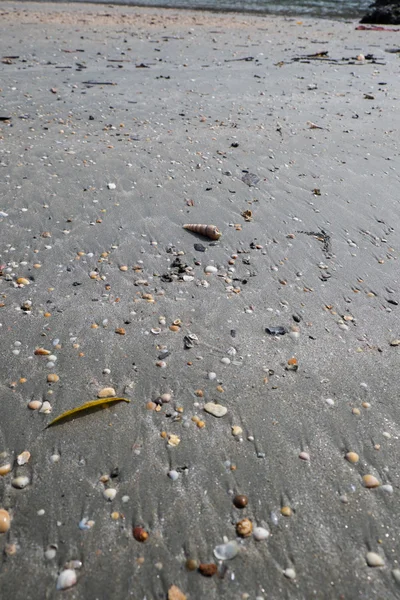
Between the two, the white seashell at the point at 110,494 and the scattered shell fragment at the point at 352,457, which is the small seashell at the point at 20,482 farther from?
the scattered shell fragment at the point at 352,457

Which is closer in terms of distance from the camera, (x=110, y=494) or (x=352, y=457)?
(x=110, y=494)

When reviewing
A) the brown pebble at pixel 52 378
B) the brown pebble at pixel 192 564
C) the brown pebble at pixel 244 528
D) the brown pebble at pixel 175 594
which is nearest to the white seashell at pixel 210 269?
the brown pebble at pixel 52 378

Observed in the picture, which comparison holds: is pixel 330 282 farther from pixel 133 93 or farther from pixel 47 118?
pixel 133 93

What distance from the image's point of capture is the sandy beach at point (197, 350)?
5.95 ft

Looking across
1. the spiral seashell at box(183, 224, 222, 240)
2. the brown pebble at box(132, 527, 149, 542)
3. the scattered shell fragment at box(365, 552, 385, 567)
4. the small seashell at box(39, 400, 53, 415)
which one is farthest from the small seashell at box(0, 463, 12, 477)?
the spiral seashell at box(183, 224, 222, 240)

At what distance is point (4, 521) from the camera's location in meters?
1.84

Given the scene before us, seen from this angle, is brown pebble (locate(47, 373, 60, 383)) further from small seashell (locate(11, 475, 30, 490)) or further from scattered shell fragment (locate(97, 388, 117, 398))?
small seashell (locate(11, 475, 30, 490))

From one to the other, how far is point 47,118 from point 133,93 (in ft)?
4.79

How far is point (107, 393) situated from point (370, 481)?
1.29m

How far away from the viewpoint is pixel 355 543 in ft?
6.13

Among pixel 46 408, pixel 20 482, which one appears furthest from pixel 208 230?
pixel 20 482

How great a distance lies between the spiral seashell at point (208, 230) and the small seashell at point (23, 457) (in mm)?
2101

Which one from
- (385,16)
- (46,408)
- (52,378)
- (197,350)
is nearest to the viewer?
(46,408)

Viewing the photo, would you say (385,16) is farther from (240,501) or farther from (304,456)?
(240,501)
